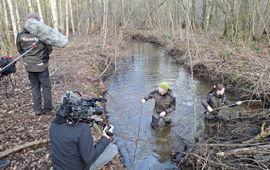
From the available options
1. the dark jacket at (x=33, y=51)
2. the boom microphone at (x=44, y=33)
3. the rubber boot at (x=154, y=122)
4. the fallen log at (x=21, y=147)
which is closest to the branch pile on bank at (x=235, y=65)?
the rubber boot at (x=154, y=122)

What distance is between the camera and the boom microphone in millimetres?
5578

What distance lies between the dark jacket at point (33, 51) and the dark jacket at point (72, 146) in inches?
114

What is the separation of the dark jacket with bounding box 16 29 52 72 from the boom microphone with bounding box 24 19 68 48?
124mm

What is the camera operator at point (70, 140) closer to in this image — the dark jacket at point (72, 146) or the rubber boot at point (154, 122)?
the dark jacket at point (72, 146)

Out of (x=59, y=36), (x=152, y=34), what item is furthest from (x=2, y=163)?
(x=152, y=34)

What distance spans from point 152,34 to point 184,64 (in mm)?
10600

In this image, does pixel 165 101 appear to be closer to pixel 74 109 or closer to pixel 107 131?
pixel 107 131

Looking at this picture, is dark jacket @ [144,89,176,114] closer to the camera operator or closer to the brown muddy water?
the brown muddy water

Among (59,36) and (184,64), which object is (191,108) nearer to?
(59,36)

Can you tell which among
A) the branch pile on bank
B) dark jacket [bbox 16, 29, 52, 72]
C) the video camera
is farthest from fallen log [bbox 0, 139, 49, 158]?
the branch pile on bank

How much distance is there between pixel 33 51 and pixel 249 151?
4.60m

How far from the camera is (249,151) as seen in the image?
5.06 metres

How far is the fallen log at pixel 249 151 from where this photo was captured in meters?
4.89

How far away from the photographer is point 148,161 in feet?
21.2
